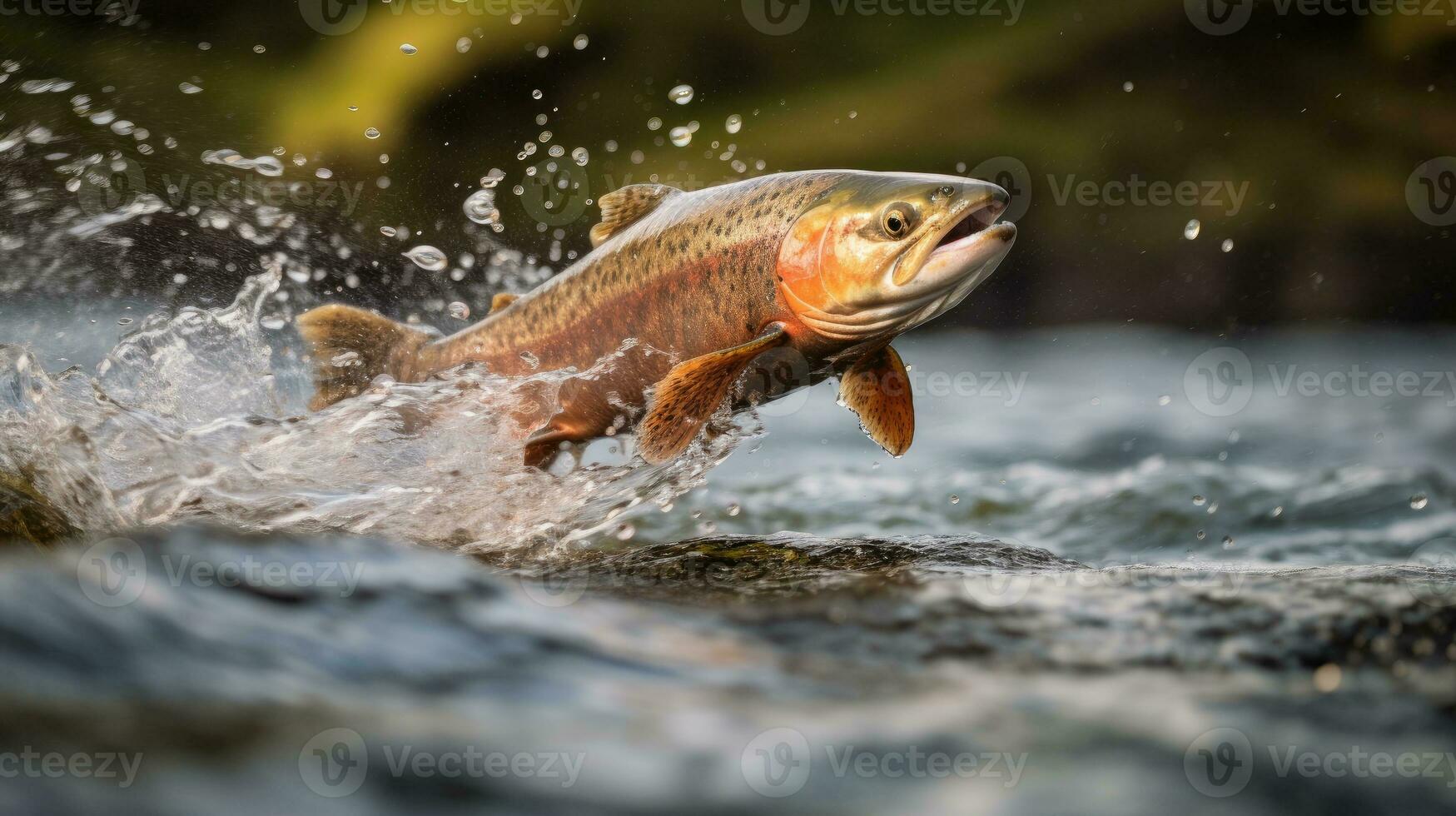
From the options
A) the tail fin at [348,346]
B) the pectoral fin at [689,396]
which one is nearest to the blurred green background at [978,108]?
the tail fin at [348,346]

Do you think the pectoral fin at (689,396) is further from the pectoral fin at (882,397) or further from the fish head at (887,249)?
the pectoral fin at (882,397)

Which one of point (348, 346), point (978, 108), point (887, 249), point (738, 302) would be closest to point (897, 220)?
point (887, 249)

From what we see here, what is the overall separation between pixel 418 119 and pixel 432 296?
15.0ft

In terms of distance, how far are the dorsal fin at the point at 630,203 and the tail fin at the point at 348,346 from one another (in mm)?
925

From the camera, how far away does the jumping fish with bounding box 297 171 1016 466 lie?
2943mm

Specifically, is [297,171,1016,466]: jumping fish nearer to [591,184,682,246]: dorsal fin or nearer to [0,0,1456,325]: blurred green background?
[591,184,682,246]: dorsal fin

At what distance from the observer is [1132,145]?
10.4m

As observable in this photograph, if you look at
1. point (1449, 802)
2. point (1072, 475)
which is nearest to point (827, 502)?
point (1072, 475)

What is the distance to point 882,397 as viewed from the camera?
348cm

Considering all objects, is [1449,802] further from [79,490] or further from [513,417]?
[79,490]

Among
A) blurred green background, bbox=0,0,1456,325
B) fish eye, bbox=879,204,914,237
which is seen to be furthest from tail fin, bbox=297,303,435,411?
blurred green background, bbox=0,0,1456,325

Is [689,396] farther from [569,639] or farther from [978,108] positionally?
[978,108]

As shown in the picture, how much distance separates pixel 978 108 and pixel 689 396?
27.4 ft

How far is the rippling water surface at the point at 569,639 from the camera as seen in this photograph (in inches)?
58.8
